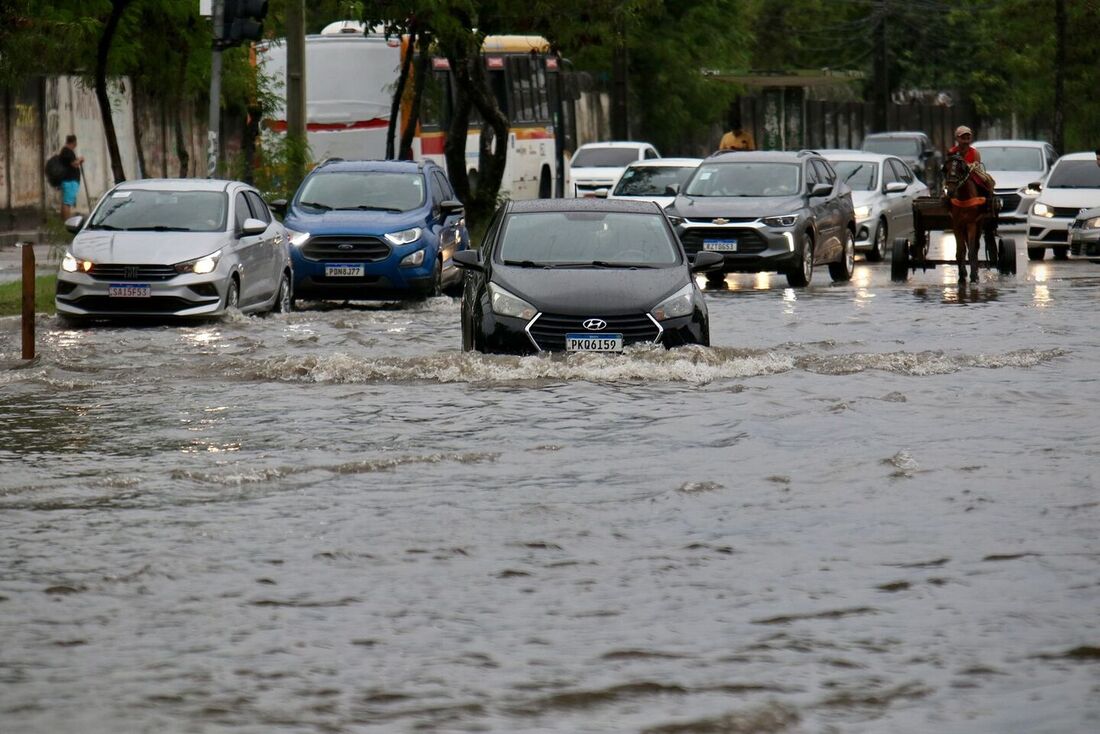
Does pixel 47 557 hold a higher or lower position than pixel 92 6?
lower

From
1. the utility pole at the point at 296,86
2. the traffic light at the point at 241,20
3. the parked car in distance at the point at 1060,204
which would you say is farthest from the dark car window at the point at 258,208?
the parked car in distance at the point at 1060,204

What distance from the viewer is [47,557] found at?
9344 millimetres

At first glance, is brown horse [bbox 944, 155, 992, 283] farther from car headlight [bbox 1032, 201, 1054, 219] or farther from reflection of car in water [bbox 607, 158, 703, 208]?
reflection of car in water [bbox 607, 158, 703, 208]

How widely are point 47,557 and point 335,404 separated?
5.72 m

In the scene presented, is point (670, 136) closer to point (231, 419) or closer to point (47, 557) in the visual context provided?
point (231, 419)

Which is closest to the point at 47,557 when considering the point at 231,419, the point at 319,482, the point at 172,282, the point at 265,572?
the point at 265,572

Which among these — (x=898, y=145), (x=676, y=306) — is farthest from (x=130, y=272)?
(x=898, y=145)

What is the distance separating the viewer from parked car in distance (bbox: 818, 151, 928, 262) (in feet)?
Answer: 110

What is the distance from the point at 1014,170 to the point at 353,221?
22.8 m

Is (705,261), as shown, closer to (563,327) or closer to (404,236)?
(563,327)

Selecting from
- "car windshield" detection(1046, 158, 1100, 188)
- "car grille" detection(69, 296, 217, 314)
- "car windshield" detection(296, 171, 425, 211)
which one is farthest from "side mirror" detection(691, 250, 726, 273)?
"car windshield" detection(1046, 158, 1100, 188)

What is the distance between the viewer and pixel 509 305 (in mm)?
16031

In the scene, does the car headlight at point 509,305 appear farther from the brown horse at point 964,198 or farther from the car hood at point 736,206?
the car hood at point 736,206

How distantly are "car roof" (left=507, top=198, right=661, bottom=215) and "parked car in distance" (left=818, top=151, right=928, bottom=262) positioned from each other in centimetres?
1549
